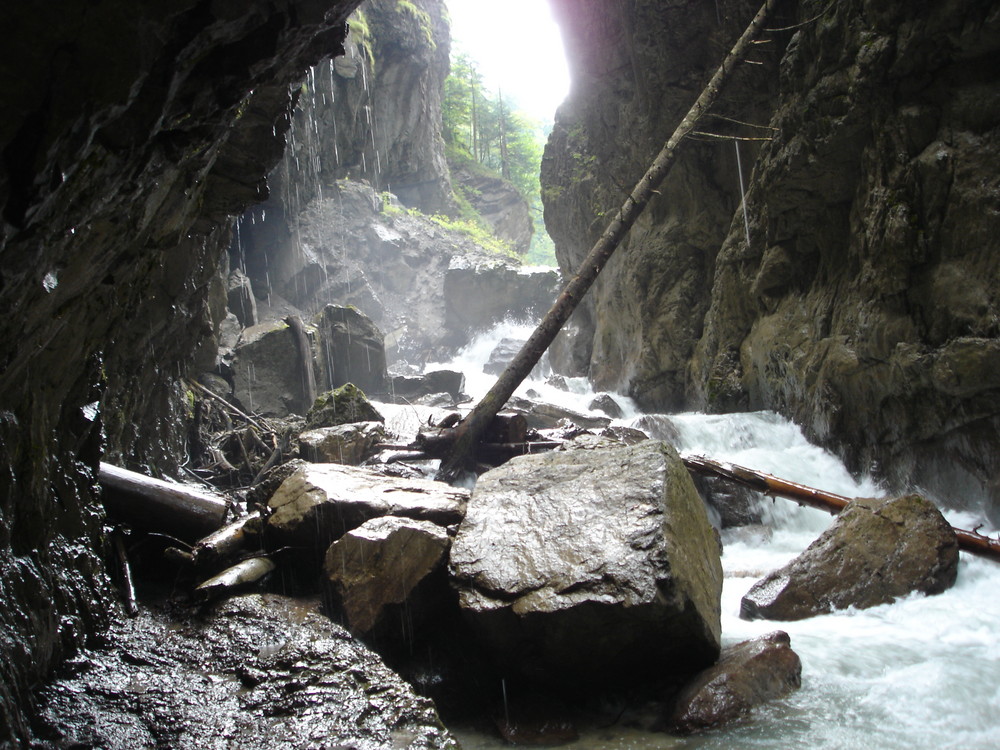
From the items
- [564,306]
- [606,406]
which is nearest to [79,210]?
[564,306]

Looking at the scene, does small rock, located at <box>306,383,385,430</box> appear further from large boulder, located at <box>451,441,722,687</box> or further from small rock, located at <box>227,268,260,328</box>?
small rock, located at <box>227,268,260,328</box>

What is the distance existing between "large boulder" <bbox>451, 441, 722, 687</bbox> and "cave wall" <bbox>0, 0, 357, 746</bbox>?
2205 millimetres

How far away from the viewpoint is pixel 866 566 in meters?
4.90

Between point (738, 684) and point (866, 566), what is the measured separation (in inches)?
86.8

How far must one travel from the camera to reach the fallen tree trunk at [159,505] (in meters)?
4.36

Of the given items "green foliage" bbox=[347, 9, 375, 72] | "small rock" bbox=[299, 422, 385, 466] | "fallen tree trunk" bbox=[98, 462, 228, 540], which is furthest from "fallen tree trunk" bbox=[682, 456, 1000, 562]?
"green foliage" bbox=[347, 9, 375, 72]

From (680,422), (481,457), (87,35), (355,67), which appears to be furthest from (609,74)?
(87,35)

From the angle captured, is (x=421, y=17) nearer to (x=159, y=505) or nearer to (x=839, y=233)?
(x=839, y=233)

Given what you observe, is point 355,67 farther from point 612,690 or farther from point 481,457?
point 612,690

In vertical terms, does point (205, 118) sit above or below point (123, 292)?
above

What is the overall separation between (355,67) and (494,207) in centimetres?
1776

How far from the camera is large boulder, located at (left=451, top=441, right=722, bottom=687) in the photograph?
336 cm

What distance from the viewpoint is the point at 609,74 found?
15.9 meters

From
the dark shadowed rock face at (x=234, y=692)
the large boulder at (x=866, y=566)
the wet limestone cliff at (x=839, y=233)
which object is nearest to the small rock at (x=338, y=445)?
the dark shadowed rock face at (x=234, y=692)
